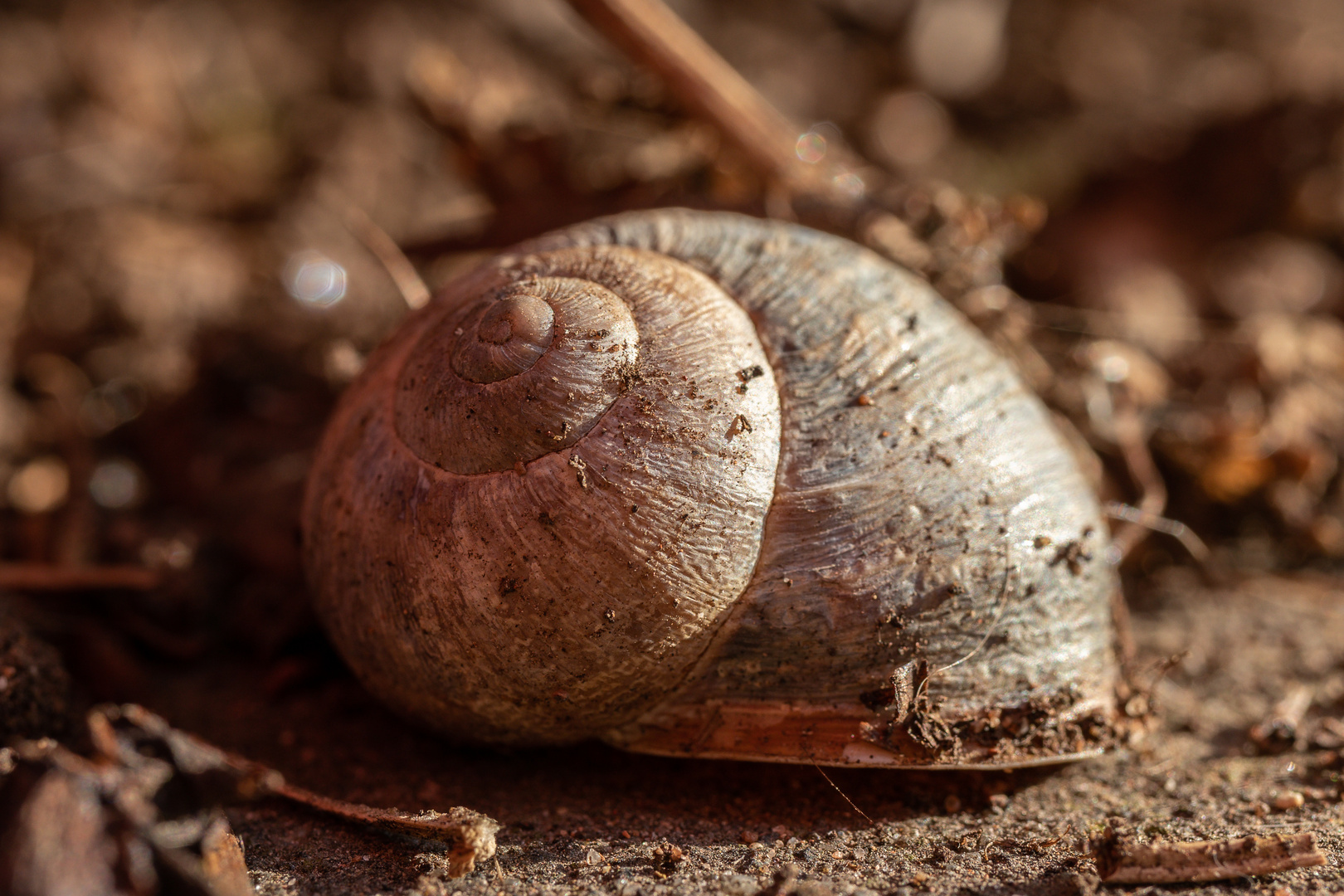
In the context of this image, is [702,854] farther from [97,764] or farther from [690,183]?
[690,183]

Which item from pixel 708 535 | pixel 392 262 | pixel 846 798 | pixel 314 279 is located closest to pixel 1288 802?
pixel 846 798

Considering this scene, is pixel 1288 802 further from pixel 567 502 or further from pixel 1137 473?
pixel 567 502

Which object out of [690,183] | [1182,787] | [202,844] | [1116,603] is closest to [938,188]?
[690,183]

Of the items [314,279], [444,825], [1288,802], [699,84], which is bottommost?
[444,825]

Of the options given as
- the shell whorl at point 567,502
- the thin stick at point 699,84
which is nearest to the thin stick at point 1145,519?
the shell whorl at point 567,502

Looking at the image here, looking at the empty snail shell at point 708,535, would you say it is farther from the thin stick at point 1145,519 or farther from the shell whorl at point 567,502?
the thin stick at point 1145,519
